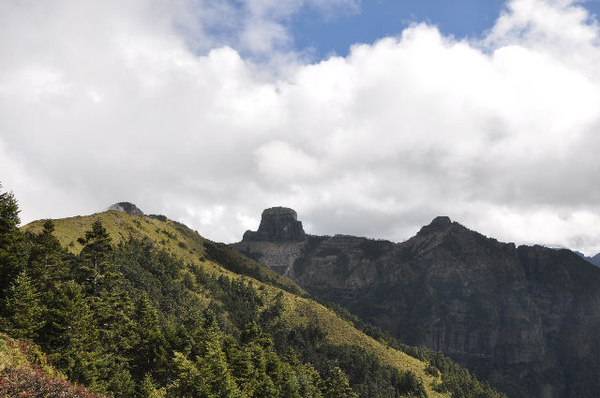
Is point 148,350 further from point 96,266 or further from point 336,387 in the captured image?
point 336,387

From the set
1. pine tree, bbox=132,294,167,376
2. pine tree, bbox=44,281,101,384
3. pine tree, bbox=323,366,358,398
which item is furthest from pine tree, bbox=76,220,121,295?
pine tree, bbox=323,366,358,398

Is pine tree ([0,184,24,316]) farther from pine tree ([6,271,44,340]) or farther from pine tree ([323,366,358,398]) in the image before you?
pine tree ([323,366,358,398])

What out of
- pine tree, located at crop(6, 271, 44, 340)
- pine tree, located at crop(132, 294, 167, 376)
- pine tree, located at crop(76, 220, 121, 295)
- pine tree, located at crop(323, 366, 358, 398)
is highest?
pine tree, located at crop(76, 220, 121, 295)

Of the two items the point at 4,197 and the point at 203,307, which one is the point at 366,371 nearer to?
the point at 203,307

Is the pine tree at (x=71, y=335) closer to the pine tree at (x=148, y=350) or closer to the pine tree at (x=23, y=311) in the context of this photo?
the pine tree at (x=23, y=311)

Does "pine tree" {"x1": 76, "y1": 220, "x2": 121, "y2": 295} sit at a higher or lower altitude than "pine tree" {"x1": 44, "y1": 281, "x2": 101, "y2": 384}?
higher

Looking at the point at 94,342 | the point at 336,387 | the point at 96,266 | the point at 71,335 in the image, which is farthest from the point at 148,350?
the point at 336,387

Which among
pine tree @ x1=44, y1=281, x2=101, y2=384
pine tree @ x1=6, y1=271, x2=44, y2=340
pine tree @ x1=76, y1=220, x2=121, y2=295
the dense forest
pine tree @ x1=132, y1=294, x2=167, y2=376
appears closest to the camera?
the dense forest

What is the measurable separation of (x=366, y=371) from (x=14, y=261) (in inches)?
6456

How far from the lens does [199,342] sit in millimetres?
85312

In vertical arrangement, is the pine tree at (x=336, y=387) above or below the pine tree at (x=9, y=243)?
below

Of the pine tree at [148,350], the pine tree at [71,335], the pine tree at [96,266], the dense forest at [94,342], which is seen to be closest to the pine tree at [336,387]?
the dense forest at [94,342]

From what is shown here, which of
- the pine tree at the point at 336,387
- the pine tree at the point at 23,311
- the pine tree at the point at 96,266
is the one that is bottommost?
the pine tree at the point at 336,387

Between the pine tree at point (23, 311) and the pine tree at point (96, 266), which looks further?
the pine tree at point (96, 266)
